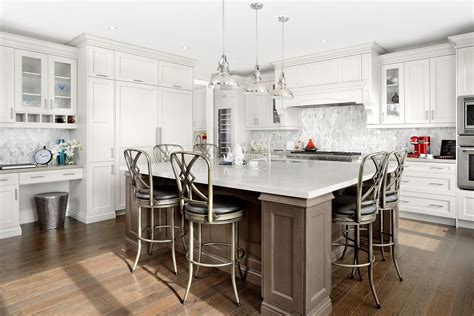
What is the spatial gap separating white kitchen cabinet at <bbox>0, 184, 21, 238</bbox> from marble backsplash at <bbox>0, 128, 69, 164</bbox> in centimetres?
73

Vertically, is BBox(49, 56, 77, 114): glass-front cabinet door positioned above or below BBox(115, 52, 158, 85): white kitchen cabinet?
below

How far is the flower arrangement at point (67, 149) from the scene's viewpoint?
4664 mm

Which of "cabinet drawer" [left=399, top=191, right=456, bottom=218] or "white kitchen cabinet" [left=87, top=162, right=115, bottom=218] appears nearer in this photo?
"cabinet drawer" [left=399, top=191, right=456, bottom=218]

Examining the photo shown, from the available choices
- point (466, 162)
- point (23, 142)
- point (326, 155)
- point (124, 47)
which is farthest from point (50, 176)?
point (466, 162)

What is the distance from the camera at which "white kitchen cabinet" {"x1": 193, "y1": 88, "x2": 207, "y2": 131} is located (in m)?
7.73

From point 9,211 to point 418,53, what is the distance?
5.98 metres

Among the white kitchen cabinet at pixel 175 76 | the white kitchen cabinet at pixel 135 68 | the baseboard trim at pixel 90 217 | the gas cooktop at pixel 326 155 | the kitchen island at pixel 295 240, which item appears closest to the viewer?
the kitchen island at pixel 295 240

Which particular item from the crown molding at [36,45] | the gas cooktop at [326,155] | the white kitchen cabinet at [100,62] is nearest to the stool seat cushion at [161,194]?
the white kitchen cabinet at [100,62]

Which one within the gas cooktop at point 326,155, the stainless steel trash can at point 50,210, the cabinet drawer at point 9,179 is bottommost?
the stainless steel trash can at point 50,210

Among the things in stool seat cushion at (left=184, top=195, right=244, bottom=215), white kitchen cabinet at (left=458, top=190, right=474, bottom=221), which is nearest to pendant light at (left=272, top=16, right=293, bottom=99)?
stool seat cushion at (left=184, top=195, right=244, bottom=215)

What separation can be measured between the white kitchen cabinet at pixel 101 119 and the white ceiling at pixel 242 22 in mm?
740

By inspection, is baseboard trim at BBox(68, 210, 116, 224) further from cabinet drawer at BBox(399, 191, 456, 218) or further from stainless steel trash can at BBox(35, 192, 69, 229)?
cabinet drawer at BBox(399, 191, 456, 218)

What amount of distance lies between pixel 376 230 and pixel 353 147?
252 centimetres

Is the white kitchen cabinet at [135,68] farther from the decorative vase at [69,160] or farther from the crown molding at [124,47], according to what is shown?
the decorative vase at [69,160]
